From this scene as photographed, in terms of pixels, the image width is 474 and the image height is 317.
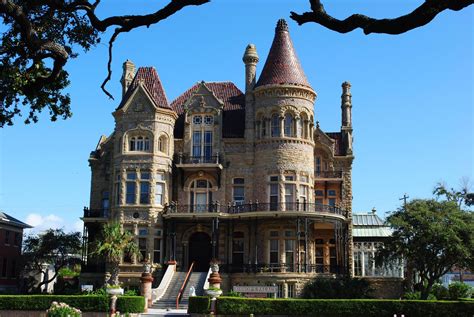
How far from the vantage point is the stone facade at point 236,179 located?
141 feet

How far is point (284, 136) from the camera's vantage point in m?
43.8

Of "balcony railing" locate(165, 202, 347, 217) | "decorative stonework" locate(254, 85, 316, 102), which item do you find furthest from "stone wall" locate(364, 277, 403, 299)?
"decorative stonework" locate(254, 85, 316, 102)

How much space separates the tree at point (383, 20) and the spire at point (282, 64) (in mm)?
35764

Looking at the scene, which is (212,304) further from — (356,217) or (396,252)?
(356,217)

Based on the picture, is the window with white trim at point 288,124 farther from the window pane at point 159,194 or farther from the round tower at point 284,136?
the window pane at point 159,194

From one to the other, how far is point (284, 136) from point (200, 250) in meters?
9.56

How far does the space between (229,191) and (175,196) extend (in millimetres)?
3732

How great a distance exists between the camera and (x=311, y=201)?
44.0m

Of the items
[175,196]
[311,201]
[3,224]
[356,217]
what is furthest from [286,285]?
[3,224]

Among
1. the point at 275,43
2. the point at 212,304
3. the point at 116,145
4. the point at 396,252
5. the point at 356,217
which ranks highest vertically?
the point at 275,43

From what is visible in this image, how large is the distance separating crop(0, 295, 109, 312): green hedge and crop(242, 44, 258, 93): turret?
19624 millimetres

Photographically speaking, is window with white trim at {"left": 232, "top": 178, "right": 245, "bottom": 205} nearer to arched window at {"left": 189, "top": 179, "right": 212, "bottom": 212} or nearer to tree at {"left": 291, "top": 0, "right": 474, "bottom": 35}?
arched window at {"left": 189, "top": 179, "right": 212, "bottom": 212}

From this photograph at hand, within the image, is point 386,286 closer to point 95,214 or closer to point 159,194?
point 159,194

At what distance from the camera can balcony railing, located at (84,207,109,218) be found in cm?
4579
